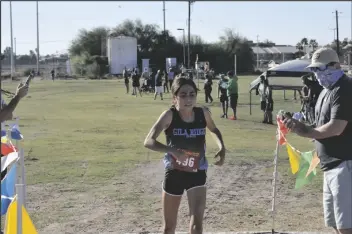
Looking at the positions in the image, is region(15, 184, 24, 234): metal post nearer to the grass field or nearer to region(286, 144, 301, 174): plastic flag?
the grass field

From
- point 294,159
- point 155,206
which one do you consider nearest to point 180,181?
point 294,159

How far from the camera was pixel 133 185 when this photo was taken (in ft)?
28.7

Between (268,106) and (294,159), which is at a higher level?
(268,106)

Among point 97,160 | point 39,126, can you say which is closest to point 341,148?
point 97,160

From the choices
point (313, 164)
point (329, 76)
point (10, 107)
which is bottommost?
point (313, 164)

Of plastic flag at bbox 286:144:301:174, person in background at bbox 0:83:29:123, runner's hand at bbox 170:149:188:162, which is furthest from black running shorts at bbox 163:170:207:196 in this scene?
plastic flag at bbox 286:144:301:174

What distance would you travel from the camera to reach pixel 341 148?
4188 millimetres

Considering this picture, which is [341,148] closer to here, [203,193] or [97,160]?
[203,193]

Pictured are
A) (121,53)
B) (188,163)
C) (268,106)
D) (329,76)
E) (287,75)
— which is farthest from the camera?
(121,53)

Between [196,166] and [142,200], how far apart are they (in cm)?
325

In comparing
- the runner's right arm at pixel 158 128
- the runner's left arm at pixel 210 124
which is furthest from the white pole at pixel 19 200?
the runner's left arm at pixel 210 124

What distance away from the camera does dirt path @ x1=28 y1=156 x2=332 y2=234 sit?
6.50 meters

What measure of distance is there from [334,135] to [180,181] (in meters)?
1.36

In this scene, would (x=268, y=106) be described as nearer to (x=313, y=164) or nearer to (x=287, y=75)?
(x=287, y=75)
